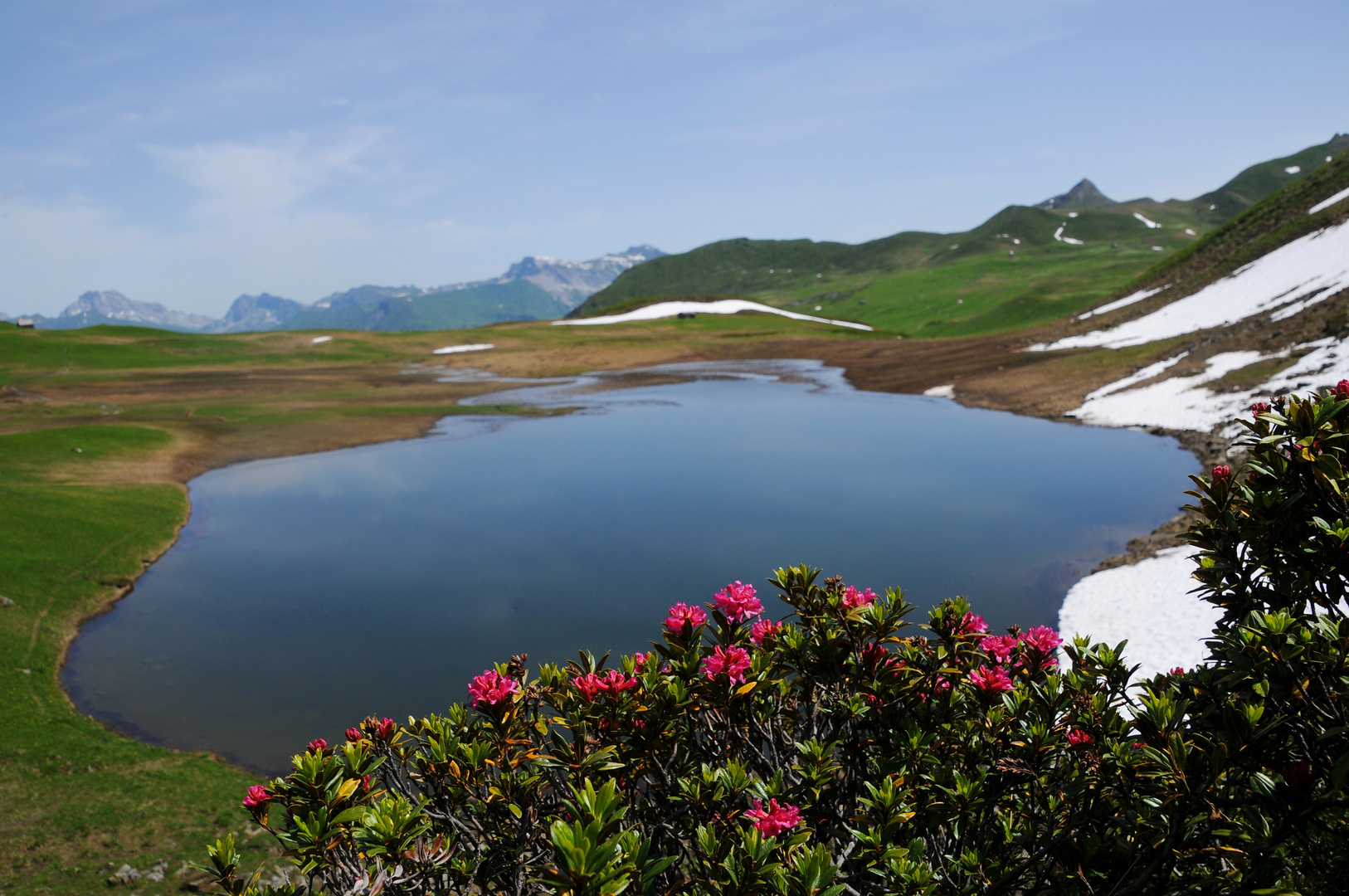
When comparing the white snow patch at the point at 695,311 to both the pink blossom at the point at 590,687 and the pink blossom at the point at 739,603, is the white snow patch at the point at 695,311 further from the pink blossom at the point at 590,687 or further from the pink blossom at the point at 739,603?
the pink blossom at the point at 590,687

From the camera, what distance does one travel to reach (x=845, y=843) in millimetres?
5035

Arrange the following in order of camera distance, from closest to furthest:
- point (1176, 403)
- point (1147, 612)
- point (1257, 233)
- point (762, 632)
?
point (762, 632) → point (1147, 612) → point (1176, 403) → point (1257, 233)

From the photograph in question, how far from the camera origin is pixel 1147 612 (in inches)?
619

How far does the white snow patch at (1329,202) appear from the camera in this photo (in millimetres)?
52344

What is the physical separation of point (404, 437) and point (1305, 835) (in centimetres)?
4414

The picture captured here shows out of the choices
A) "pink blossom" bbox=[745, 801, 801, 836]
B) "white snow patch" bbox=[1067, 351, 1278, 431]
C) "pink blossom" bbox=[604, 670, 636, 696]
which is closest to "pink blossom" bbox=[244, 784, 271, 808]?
"pink blossom" bbox=[604, 670, 636, 696]

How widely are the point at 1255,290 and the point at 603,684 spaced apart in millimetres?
58033

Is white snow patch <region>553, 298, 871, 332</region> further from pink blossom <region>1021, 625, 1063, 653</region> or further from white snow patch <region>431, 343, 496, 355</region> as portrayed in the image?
pink blossom <region>1021, 625, 1063, 653</region>

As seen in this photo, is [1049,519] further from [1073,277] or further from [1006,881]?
[1073,277]

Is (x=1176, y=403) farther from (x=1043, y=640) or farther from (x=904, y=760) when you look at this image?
(x=904, y=760)

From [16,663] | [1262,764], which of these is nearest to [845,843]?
[1262,764]

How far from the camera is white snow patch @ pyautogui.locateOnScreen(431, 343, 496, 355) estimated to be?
297ft

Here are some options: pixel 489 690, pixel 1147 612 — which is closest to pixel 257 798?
pixel 489 690

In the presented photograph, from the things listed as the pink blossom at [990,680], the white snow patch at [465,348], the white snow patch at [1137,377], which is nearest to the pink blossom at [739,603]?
the pink blossom at [990,680]
